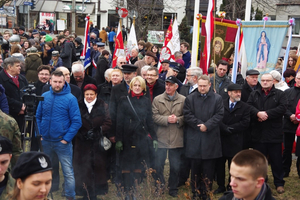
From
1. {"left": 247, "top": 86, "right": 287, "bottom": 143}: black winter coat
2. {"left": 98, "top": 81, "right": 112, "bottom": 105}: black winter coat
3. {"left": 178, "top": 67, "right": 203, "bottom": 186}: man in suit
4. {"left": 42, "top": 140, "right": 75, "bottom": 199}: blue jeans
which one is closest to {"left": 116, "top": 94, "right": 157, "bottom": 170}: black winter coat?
{"left": 42, "top": 140, "right": 75, "bottom": 199}: blue jeans

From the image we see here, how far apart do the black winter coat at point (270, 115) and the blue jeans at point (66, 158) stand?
308cm

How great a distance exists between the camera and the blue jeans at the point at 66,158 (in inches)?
236

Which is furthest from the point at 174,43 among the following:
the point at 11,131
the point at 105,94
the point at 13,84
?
the point at 11,131

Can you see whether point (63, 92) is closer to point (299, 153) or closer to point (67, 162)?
point (67, 162)

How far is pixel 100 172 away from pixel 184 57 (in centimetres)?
770

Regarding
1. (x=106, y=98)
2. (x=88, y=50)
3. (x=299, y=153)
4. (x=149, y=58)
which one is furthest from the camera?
(x=88, y=50)

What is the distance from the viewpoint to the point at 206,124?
20.2 ft

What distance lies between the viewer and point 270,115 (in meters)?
6.59

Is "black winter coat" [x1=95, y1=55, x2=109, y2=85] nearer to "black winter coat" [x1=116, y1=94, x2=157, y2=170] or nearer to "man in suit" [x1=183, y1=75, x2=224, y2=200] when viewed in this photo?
"black winter coat" [x1=116, y1=94, x2=157, y2=170]

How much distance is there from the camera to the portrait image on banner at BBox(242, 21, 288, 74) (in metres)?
8.15

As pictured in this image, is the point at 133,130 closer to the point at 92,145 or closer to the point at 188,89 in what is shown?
the point at 92,145

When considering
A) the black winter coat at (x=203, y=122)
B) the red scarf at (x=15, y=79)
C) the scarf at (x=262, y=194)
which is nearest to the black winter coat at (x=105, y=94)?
the red scarf at (x=15, y=79)

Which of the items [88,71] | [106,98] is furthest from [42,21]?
[106,98]

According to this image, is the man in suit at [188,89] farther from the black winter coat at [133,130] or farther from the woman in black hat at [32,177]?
the woman in black hat at [32,177]
